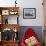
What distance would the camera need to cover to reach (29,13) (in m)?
5.80

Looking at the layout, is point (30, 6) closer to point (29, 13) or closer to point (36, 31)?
point (29, 13)

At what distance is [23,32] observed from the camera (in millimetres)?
5801

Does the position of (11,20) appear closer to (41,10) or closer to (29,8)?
(29,8)

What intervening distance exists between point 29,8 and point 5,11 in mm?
924

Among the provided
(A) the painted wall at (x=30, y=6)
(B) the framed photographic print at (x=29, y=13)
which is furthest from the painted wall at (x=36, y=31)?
(B) the framed photographic print at (x=29, y=13)

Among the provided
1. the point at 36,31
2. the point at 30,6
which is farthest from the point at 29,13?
the point at 36,31

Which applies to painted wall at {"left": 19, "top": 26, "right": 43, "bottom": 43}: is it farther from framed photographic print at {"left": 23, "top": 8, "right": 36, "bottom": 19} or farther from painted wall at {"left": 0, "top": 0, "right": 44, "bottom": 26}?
framed photographic print at {"left": 23, "top": 8, "right": 36, "bottom": 19}

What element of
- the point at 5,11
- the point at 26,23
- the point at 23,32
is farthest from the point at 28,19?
the point at 5,11

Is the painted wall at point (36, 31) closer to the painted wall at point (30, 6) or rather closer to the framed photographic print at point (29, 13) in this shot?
the painted wall at point (30, 6)

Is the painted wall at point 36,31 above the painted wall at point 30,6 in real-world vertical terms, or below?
below

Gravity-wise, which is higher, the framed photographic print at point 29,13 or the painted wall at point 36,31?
the framed photographic print at point 29,13

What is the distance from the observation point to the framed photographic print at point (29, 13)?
579 centimetres

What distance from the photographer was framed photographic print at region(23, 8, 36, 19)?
5.79 m

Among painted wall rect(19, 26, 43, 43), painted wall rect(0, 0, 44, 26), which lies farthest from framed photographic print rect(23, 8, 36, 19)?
painted wall rect(19, 26, 43, 43)
